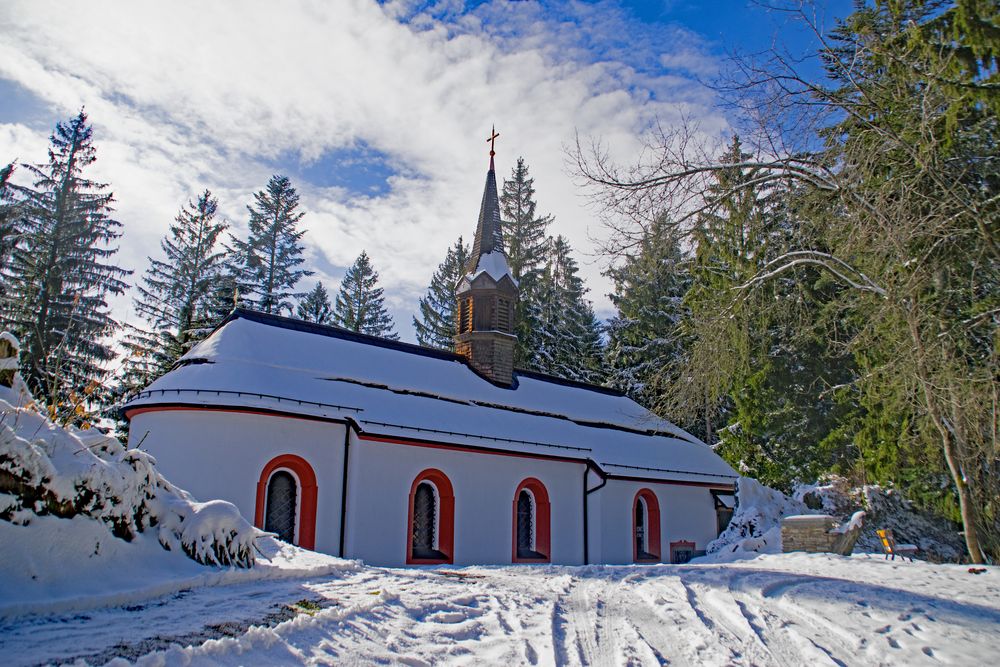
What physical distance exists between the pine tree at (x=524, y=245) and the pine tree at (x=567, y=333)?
1.86 feet

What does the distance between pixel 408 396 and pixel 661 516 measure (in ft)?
31.2

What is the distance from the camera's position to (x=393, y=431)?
16.0 meters

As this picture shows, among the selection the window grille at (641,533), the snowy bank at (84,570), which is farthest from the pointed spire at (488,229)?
the snowy bank at (84,570)

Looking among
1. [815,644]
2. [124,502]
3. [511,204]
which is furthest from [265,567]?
[511,204]

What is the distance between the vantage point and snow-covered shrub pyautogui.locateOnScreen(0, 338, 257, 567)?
4793 millimetres

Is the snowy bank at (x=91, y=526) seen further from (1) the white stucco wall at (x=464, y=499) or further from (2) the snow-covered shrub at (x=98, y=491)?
(1) the white stucco wall at (x=464, y=499)

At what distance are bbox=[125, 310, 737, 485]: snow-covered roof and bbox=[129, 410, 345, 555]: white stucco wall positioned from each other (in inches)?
14.2

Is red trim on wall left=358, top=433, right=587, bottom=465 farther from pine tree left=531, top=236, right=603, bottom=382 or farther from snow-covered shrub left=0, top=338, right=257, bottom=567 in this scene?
pine tree left=531, top=236, right=603, bottom=382

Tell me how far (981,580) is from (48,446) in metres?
10.3

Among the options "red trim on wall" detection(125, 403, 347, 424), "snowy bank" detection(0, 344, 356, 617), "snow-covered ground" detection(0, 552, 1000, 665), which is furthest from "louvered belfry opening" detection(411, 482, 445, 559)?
"snowy bank" detection(0, 344, 356, 617)

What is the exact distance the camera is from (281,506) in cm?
1473

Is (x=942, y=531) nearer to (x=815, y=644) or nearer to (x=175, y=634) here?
(x=815, y=644)

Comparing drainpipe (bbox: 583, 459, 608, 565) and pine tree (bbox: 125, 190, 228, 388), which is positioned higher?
pine tree (bbox: 125, 190, 228, 388)

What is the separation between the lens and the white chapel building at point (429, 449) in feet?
46.4
